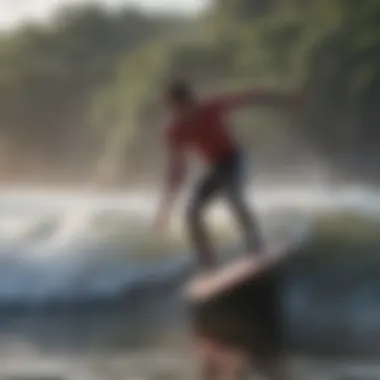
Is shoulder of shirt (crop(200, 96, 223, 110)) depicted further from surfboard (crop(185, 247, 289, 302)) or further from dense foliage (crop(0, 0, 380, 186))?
surfboard (crop(185, 247, 289, 302))

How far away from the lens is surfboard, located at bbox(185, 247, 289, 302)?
1236mm

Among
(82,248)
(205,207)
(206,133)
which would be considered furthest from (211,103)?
(82,248)

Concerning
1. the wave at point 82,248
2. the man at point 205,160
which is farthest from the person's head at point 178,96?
the wave at point 82,248

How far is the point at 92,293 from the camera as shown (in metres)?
1.23

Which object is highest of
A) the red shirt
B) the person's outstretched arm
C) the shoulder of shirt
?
the shoulder of shirt

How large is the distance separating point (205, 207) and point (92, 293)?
19 centimetres

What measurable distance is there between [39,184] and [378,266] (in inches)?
19.1

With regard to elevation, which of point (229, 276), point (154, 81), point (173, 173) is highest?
point (154, 81)

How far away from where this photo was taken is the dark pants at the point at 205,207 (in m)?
1.24

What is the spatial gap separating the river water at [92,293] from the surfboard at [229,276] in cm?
2

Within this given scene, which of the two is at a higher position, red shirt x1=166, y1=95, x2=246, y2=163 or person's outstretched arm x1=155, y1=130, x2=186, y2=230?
red shirt x1=166, y1=95, x2=246, y2=163

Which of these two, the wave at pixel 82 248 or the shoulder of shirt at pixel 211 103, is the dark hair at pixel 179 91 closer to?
the shoulder of shirt at pixel 211 103

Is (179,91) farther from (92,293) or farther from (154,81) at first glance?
(92,293)

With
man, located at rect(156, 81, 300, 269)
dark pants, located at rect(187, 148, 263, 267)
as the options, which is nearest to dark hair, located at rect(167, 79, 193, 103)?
man, located at rect(156, 81, 300, 269)
